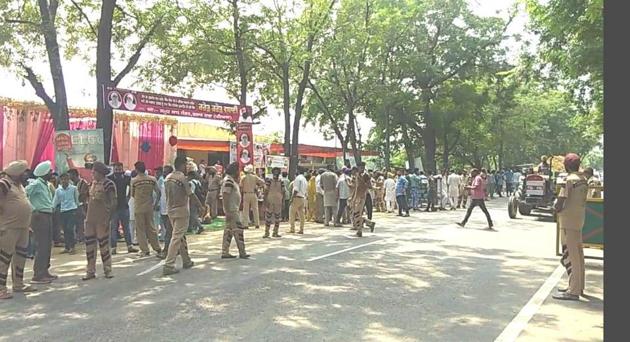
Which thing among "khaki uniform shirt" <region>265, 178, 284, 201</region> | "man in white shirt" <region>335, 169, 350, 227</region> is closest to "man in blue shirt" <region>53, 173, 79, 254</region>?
"khaki uniform shirt" <region>265, 178, 284, 201</region>

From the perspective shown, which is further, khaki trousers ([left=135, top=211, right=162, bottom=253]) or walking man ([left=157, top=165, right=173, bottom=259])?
khaki trousers ([left=135, top=211, right=162, bottom=253])

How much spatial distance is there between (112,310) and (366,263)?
4.49m

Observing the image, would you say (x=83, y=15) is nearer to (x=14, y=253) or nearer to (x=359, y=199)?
(x=359, y=199)

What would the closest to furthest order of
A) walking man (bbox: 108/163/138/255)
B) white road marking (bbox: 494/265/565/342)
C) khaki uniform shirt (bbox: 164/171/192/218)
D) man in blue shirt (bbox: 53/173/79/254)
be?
1. white road marking (bbox: 494/265/565/342)
2. khaki uniform shirt (bbox: 164/171/192/218)
3. walking man (bbox: 108/163/138/255)
4. man in blue shirt (bbox: 53/173/79/254)

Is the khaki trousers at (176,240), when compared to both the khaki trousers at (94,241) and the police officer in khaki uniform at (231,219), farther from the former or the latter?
the police officer in khaki uniform at (231,219)

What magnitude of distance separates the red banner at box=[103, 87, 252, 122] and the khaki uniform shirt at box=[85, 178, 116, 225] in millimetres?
6026

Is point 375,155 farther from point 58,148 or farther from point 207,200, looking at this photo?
Answer: point 58,148

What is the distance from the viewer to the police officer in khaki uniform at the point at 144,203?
36.4 feet

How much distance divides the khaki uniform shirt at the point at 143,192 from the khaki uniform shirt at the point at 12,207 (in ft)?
9.90

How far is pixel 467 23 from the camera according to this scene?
34562mm

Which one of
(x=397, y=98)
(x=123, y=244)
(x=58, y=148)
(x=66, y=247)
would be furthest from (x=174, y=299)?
(x=397, y=98)

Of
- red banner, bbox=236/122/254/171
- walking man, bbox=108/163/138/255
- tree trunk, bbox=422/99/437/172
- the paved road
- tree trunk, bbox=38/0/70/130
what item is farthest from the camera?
tree trunk, bbox=422/99/437/172

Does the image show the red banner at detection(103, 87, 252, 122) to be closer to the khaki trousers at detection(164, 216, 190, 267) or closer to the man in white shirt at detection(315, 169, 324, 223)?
the man in white shirt at detection(315, 169, 324, 223)

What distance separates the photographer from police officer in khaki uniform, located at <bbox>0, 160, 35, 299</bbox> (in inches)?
310
